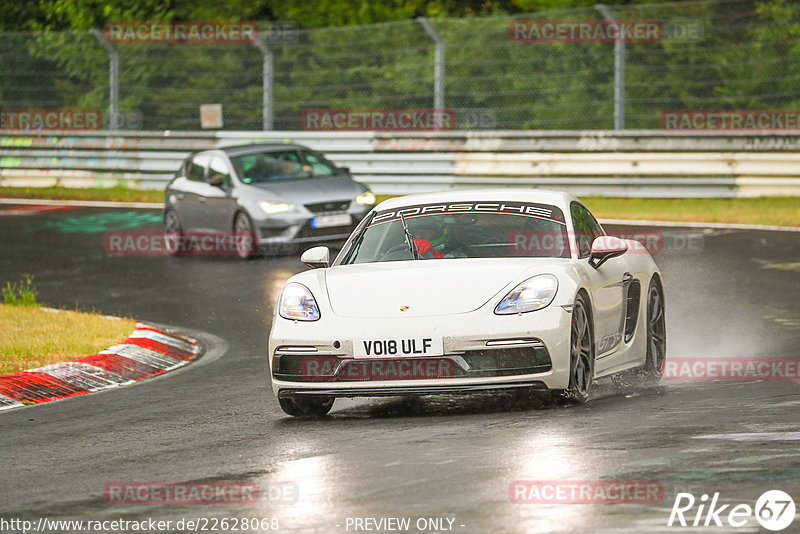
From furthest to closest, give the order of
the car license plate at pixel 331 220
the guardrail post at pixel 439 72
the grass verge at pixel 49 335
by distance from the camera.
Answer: the guardrail post at pixel 439 72 → the car license plate at pixel 331 220 → the grass verge at pixel 49 335

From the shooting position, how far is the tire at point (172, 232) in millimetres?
20547

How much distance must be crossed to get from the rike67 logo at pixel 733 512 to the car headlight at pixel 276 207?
43.6ft

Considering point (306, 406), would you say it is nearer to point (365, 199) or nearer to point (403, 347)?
point (403, 347)

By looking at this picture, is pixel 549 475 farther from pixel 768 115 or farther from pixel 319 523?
pixel 768 115

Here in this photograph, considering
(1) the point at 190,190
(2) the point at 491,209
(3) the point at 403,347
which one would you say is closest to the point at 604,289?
(2) the point at 491,209

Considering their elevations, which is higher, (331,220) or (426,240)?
(426,240)

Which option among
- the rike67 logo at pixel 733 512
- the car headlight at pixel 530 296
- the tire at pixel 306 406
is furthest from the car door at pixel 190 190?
the rike67 logo at pixel 733 512

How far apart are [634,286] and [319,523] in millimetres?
4514

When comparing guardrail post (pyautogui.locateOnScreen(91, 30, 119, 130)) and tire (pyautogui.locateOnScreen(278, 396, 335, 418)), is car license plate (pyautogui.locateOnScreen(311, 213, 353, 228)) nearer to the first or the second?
guardrail post (pyautogui.locateOnScreen(91, 30, 119, 130))

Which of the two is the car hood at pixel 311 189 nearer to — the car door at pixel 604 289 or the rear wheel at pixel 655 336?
the rear wheel at pixel 655 336

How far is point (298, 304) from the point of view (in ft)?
29.1

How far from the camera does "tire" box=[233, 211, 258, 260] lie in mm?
19188

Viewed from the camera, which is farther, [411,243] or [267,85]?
[267,85]

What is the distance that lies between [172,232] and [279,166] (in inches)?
68.3
